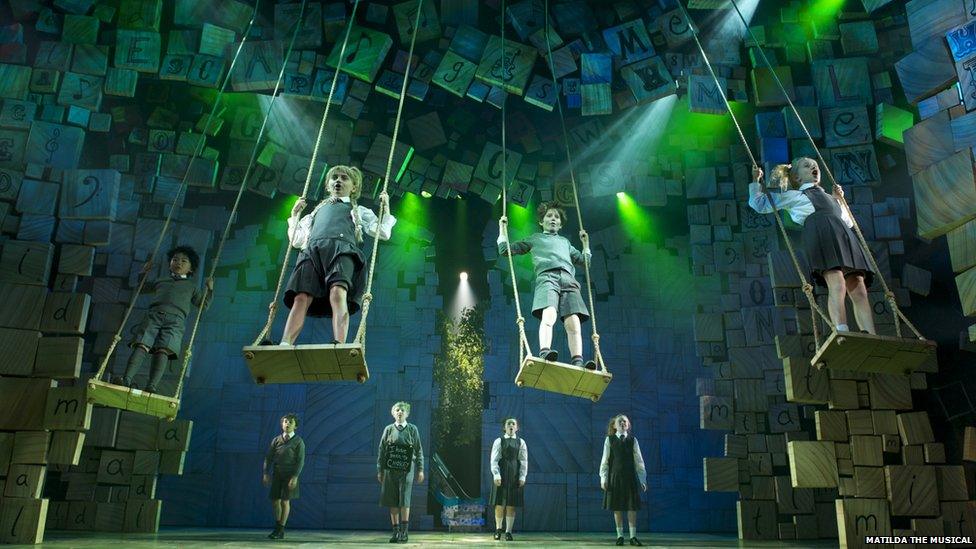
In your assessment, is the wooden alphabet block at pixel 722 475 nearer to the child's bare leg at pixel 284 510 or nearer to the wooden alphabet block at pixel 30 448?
the child's bare leg at pixel 284 510

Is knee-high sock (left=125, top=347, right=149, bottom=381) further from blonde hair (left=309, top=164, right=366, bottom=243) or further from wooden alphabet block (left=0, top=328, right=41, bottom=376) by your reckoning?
blonde hair (left=309, top=164, right=366, bottom=243)

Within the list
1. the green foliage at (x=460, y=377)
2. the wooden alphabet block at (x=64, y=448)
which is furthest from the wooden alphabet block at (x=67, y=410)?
the green foliage at (x=460, y=377)

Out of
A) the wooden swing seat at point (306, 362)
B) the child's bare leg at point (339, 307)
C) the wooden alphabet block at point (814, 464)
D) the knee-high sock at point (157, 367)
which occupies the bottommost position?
the wooden alphabet block at point (814, 464)

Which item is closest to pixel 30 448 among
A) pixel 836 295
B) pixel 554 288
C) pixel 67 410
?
pixel 67 410

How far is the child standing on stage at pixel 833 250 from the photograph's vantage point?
5020 millimetres

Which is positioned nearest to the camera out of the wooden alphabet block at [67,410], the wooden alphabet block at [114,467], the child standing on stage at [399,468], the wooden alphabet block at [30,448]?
the wooden alphabet block at [30,448]

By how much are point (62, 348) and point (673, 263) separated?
7260mm

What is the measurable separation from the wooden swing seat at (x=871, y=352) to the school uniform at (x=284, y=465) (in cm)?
489

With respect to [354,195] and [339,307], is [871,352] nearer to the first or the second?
[339,307]

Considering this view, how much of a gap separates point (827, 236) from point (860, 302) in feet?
1.76

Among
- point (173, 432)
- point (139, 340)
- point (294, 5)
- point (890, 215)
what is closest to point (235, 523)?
point (173, 432)

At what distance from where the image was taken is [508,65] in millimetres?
8805

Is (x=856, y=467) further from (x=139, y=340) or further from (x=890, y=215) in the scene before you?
(x=139, y=340)

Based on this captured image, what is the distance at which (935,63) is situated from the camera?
546 cm
